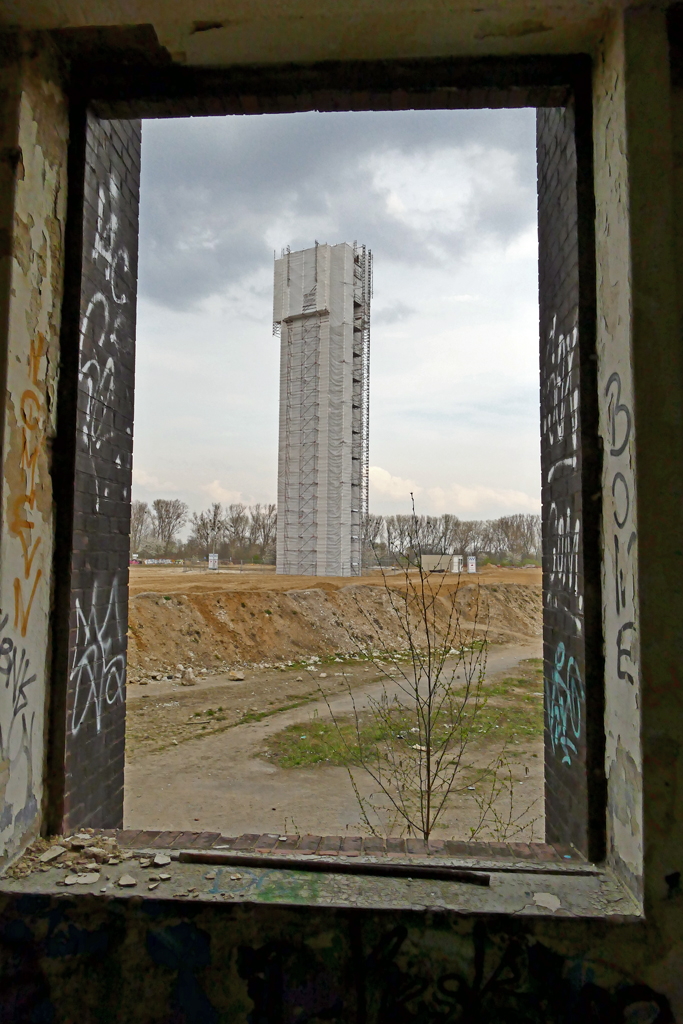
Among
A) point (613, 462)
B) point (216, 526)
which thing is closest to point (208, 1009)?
point (613, 462)

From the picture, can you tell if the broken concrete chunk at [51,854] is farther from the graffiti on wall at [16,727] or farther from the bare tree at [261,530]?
the bare tree at [261,530]

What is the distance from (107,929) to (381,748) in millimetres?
7412

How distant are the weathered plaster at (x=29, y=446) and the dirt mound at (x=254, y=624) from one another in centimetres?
1105

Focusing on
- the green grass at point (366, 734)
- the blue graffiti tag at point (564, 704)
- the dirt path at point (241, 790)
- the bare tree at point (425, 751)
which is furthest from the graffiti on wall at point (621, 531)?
the green grass at point (366, 734)

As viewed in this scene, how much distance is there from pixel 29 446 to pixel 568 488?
2.52m

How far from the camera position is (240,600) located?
738 inches

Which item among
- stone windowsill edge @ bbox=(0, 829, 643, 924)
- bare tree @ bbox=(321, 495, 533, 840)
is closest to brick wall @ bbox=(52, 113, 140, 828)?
stone windowsill edge @ bbox=(0, 829, 643, 924)

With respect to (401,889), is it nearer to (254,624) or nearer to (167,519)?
(254,624)

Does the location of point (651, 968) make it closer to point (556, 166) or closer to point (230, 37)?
point (556, 166)

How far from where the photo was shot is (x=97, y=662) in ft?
10.4

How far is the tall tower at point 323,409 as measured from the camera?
39.7 meters

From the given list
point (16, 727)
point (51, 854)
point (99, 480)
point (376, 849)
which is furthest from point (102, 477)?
point (376, 849)

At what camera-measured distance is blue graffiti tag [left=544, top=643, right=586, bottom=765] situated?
2766 millimetres

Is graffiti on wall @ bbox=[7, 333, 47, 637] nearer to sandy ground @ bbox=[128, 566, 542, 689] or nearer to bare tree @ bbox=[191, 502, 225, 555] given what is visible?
sandy ground @ bbox=[128, 566, 542, 689]
